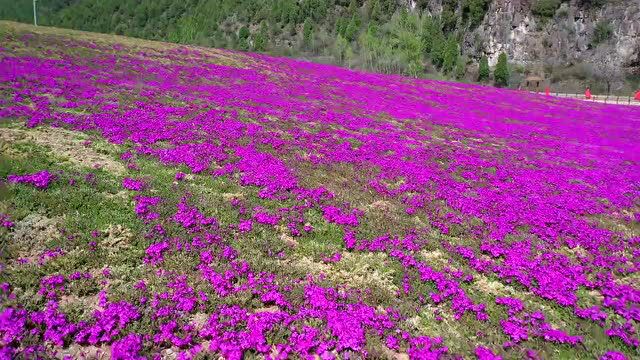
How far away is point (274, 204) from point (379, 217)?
3.91 metres

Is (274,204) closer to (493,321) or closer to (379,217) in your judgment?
(379,217)

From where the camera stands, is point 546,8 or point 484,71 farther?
point 546,8

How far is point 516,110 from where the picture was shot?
47875 mm

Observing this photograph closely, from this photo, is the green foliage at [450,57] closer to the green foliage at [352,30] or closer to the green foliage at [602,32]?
the green foliage at [352,30]

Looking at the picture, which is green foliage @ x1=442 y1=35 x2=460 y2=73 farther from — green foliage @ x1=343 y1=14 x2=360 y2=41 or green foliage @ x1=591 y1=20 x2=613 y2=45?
green foliage @ x1=591 y1=20 x2=613 y2=45

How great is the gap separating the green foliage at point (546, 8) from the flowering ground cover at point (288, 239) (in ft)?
548

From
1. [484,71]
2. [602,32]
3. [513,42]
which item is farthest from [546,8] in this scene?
[484,71]

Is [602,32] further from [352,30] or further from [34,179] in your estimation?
[34,179]

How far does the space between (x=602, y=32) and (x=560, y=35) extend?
51.2ft

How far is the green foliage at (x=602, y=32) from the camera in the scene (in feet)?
472

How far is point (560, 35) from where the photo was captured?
157 m

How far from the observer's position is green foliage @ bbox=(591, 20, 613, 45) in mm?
143750

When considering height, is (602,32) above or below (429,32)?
below

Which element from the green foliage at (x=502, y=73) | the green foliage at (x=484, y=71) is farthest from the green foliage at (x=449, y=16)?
the green foliage at (x=502, y=73)
